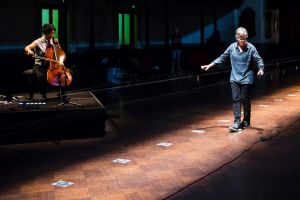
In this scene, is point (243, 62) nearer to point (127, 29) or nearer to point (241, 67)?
point (241, 67)

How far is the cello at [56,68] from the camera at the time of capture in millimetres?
8228

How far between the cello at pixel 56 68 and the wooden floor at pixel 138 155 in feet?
3.64

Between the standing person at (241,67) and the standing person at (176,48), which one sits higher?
the standing person at (176,48)

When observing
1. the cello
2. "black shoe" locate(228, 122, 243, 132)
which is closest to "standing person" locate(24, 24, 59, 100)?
the cello

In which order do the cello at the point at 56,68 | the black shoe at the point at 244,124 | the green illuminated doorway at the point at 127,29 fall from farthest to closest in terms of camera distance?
the green illuminated doorway at the point at 127,29 < the cello at the point at 56,68 < the black shoe at the point at 244,124

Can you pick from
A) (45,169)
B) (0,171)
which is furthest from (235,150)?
(0,171)

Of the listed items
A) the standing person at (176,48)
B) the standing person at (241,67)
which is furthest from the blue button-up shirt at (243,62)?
the standing person at (176,48)

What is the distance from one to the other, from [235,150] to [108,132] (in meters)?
2.28

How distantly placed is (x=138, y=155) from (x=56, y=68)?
2724 millimetres

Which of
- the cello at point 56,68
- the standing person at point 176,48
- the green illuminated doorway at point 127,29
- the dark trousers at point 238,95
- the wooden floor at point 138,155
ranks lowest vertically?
the wooden floor at point 138,155

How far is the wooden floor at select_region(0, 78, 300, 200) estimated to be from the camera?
4.90 metres

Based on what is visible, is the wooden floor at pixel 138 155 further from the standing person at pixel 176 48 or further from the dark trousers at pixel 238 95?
the standing person at pixel 176 48

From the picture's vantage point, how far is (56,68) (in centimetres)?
824

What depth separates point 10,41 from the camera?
15734 mm
